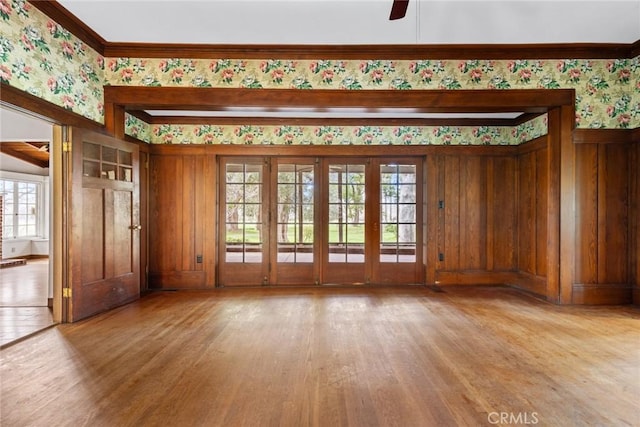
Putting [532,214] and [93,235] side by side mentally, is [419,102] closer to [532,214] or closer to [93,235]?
[532,214]

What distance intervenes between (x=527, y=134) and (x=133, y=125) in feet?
19.5

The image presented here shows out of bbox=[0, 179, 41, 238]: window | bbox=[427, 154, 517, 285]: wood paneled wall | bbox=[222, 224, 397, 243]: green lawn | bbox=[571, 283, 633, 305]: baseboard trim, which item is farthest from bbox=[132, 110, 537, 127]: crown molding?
bbox=[0, 179, 41, 238]: window

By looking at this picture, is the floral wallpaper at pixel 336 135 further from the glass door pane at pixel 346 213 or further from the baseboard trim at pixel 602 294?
the baseboard trim at pixel 602 294

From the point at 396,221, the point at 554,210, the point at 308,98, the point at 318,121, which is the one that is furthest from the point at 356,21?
the point at 554,210

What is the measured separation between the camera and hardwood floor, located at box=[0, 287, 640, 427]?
1942mm

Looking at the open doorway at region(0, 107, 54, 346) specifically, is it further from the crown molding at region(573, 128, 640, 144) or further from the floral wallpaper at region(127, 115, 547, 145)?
the crown molding at region(573, 128, 640, 144)

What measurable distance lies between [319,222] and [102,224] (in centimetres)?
296

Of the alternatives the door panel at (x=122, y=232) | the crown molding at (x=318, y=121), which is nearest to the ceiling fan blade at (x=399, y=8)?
the crown molding at (x=318, y=121)

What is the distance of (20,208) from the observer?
867cm

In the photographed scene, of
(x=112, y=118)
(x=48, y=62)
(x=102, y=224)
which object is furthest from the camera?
(x=112, y=118)

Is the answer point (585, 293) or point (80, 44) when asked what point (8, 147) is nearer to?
point (80, 44)

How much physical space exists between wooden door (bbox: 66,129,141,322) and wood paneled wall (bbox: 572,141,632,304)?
225 inches

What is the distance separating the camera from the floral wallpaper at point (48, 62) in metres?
2.75

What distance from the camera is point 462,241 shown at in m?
5.41
